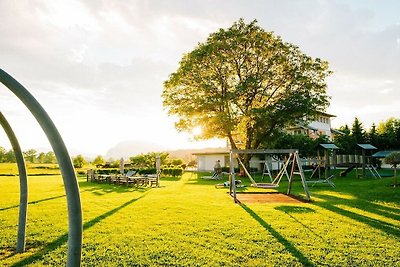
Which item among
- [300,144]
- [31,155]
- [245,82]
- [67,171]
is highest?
[245,82]

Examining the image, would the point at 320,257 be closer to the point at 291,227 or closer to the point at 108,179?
the point at 291,227

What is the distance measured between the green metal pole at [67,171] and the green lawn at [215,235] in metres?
2.56

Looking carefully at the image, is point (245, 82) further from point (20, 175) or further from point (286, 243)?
point (20, 175)

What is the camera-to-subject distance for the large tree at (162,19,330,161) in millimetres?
31828

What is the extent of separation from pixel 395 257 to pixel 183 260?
4.07 metres

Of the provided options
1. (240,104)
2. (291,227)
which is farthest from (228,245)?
(240,104)

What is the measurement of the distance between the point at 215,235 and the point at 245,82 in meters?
25.2

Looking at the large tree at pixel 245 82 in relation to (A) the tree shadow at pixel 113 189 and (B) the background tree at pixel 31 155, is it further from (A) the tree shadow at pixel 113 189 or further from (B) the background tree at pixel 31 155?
(B) the background tree at pixel 31 155

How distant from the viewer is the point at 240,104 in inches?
1326

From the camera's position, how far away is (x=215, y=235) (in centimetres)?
754

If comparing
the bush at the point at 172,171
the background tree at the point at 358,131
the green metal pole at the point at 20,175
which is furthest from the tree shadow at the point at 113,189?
the background tree at the point at 358,131

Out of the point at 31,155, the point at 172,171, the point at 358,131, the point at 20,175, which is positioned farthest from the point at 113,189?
the point at 31,155

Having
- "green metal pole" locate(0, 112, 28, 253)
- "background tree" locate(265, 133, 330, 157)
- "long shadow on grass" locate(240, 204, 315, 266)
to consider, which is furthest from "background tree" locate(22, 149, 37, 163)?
"green metal pole" locate(0, 112, 28, 253)

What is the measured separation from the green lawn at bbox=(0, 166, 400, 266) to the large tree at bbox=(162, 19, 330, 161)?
20.7 meters
